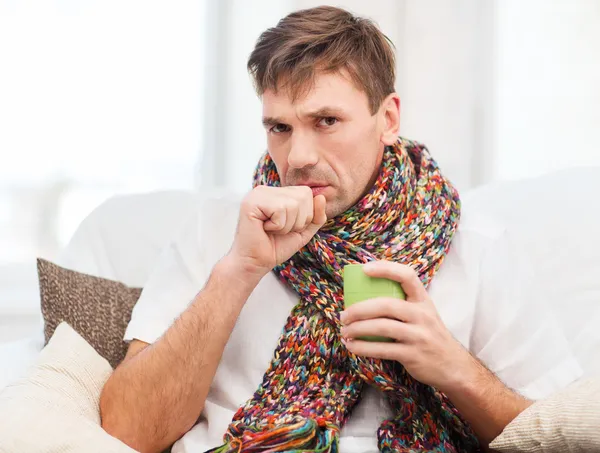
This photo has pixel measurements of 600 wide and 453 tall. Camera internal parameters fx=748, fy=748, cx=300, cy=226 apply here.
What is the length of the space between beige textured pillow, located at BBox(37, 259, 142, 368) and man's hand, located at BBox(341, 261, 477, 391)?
62cm

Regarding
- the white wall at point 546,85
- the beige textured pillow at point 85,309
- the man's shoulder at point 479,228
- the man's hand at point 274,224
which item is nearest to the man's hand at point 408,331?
the man's hand at point 274,224

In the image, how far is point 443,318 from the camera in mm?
1504

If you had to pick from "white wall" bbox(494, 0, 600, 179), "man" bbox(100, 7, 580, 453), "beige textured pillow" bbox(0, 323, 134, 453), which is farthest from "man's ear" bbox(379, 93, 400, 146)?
"white wall" bbox(494, 0, 600, 179)

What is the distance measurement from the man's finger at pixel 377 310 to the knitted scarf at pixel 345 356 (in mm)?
228

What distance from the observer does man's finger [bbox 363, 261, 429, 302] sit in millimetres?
1146

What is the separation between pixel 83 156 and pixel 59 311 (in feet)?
3.64

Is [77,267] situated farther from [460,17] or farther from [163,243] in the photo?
[460,17]

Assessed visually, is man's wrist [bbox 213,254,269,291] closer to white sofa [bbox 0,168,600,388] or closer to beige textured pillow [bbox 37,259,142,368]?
beige textured pillow [bbox 37,259,142,368]

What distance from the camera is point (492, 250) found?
1.58m

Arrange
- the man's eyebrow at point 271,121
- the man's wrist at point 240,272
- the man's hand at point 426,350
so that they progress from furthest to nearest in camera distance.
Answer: the man's eyebrow at point 271,121
the man's wrist at point 240,272
the man's hand at point 426,350

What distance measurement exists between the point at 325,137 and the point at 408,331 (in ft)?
1.58

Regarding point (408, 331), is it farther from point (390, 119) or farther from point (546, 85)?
point (546, 85)

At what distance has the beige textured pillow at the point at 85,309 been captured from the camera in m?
1.59

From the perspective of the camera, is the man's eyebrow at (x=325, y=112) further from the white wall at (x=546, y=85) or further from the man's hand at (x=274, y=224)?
the white wall at (x=546, y=85)
